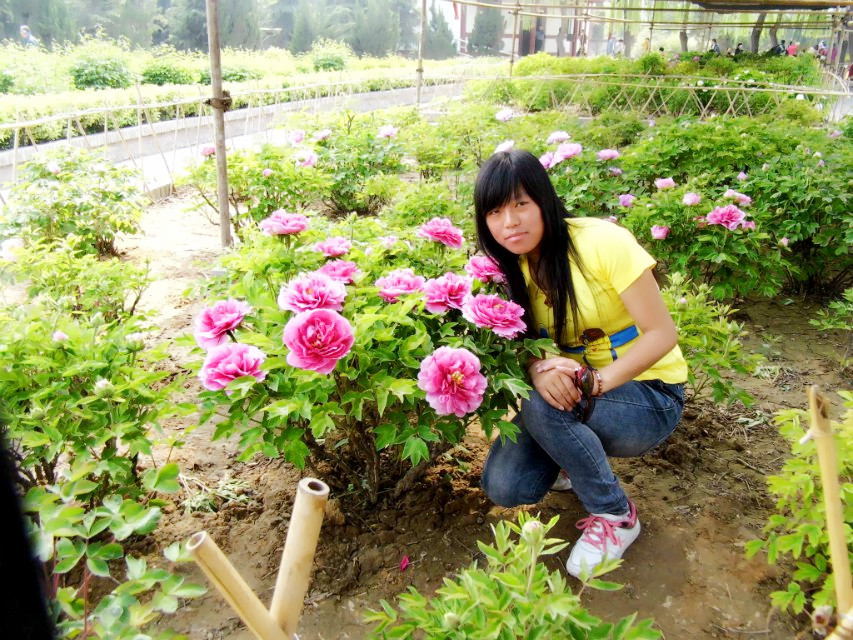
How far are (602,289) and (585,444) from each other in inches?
15.4

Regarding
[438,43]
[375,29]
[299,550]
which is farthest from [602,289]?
[438,43]

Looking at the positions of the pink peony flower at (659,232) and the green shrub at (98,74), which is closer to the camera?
the pink peony flower at (659,232)

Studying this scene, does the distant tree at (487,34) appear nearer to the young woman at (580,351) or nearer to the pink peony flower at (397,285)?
the young woman at (580,351)

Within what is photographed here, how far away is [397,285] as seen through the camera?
1505mm

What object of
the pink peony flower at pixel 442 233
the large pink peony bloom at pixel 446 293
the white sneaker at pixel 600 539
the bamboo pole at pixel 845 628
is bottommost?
the white sneaker at pixel 600 539

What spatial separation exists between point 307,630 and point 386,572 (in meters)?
0.25

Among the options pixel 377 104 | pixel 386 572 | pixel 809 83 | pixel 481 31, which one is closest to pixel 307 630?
pixel 386 572

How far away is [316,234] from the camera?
6.34 feet

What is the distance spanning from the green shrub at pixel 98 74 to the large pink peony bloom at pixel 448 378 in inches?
606

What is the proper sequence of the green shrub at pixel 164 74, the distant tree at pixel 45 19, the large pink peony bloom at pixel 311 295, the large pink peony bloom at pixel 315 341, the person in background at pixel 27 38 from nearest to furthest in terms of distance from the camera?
1. the large pink peony bloom at pixel 315 341
2. the large pink peony bloom at pixel 311 295
3. the person in background at pixel 27 38
4. the distant tree at pixel 45 19
5. the green shrub at pixel 164 74

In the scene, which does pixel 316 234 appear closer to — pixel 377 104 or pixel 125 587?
pixel 125 587

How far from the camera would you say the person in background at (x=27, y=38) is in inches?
552

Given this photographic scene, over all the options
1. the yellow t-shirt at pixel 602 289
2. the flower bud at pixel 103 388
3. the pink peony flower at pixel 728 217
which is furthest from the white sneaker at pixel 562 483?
the pink peony flower at pixel 728 217

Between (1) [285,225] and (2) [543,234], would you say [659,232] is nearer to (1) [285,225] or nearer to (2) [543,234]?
(2) [543,234]
